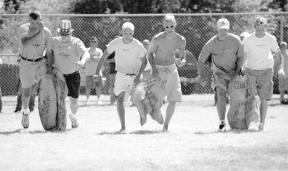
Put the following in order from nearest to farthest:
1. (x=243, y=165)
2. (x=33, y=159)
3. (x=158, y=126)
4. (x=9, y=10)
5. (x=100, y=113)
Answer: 1. (x=243, y=165)
2. (x=33, y=159)
3. (x=158, y=126)
4. (x=100, y=113)
5. (x=9, y=10)

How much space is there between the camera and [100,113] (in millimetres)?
17672

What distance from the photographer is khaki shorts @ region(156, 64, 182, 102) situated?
12.6 m

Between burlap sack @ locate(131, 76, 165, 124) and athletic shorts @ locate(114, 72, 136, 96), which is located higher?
athletic shorts @ locate(114, 72, 136, 96)

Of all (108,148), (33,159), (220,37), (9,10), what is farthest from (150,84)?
(9,10)

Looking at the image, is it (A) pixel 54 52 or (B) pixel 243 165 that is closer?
(B) pixel 243 165

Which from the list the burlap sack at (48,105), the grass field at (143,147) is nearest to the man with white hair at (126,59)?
the grass field at (143,147)

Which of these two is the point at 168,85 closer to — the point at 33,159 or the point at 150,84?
the point at 150,84

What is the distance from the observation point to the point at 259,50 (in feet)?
42.4

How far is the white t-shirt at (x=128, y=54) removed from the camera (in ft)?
41.0

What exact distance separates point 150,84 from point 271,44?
2151 mm


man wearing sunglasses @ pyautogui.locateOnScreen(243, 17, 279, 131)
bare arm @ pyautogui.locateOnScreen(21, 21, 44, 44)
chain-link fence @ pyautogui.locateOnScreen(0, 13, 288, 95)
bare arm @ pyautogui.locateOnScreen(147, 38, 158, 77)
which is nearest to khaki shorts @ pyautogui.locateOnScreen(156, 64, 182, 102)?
bare arm @ pyautogui.locateOnScreen(147, 38, 158, 77)

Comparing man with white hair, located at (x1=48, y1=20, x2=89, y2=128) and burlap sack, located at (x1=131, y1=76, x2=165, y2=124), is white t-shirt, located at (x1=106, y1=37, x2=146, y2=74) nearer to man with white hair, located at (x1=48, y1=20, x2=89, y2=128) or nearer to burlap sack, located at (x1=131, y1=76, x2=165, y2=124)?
burlap sack, located at (x1=131, y1=76, x2=165, y2=124)

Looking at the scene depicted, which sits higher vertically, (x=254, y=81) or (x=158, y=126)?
(x=254, y=81)

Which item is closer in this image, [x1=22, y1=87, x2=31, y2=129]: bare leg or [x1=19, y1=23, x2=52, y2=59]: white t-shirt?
[x1=19, y1=23, x2=52, y2=59]: white t-shirt
